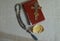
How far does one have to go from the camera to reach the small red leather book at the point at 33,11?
1.87 meters

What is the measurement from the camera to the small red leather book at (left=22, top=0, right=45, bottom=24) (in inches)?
73.7

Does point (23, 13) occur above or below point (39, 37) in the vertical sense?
above

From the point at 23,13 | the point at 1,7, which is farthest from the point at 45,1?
the point at 1,7

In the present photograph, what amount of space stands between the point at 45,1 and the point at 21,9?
0.20 m

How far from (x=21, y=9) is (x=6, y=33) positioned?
22 centimetres

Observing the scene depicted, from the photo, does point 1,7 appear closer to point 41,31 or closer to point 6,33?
point 6,33

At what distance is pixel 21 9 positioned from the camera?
1877 millimetres

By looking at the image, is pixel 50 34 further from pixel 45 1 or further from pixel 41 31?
pixel 45 1

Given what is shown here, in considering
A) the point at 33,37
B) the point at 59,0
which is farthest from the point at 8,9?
the point at 59,0

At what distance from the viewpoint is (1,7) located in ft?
6.15

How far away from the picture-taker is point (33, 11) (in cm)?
188

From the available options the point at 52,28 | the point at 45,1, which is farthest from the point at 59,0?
the point at 52,28

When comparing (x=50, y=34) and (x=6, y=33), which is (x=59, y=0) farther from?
(x=6, y=33)

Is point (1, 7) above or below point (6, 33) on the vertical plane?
above
